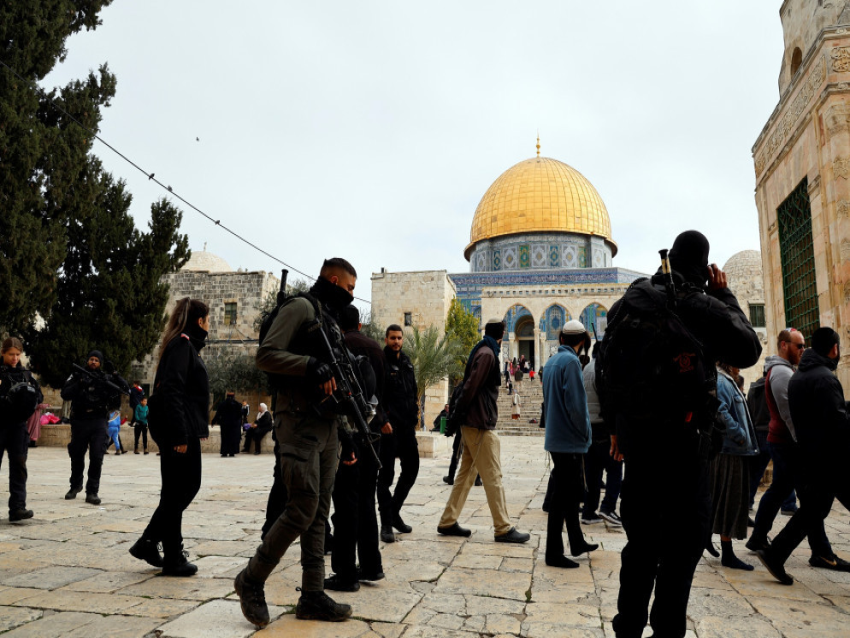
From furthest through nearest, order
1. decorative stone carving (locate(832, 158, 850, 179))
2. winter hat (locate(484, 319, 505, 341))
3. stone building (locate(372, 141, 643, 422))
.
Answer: stone building (locate(372, 141, 643, 422))
decorative stone carving (locate(832, 158, 850, 179))
winter hat (locate(484, 319, 505, 341))

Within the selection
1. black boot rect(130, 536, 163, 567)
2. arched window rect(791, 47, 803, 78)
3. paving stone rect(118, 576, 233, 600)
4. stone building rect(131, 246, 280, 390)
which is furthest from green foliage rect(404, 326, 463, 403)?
paving stone rect(118, 576, 233, 600)

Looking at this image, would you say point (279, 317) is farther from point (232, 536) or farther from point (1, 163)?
point (1, 163)

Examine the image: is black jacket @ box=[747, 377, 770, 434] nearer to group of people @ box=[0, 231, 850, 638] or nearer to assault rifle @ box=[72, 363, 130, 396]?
group of people @ box=[0, 231, 850, 638]

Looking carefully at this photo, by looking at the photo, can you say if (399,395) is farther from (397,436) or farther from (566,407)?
(566,407)

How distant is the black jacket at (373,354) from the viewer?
360 centimetres

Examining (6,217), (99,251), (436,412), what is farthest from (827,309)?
(436,412)

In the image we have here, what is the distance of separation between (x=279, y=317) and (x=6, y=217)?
13835mm

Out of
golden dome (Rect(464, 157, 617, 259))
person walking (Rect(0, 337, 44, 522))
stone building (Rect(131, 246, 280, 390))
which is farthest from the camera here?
golden dome (Rect(464, 157, 617, 259))

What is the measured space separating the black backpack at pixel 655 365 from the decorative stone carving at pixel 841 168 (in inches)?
245

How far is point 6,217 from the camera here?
13281 millimetres

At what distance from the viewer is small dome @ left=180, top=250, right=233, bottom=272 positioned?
33.5 m

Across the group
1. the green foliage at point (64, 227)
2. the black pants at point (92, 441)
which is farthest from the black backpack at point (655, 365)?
the green foliage at point (64, 227)

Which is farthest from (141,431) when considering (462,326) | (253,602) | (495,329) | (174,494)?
(462,326)

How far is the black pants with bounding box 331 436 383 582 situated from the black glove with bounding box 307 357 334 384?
28.6 inches
